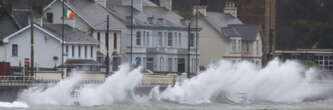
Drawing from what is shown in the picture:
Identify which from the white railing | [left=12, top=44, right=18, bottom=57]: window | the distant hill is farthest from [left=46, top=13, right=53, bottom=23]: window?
the distant hill

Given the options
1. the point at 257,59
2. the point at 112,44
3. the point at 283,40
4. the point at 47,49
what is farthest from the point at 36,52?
the point at 283,40

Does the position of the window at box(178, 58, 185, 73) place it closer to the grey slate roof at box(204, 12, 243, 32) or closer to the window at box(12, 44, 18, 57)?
the grey slate roof at box(204, 12, 243, 32)

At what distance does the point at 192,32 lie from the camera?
422 feet

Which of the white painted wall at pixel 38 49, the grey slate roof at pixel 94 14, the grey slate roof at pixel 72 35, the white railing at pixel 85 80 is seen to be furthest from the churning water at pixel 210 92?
the grey slate roof at pixel 94 14

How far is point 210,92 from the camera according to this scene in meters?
95.5

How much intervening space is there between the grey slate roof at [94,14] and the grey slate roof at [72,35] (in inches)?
113

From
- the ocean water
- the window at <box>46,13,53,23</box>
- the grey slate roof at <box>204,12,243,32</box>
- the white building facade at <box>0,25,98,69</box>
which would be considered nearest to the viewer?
the ocean water

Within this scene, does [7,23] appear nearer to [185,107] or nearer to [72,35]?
[72,35]

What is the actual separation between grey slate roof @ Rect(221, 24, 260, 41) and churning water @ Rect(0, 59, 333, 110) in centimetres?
2452

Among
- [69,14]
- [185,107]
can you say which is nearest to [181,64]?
[69,14]

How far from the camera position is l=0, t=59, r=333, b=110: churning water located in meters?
85.6

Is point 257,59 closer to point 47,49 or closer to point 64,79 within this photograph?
point 47,49

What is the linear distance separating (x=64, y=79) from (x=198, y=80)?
11013 mm

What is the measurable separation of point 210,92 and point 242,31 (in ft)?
135
